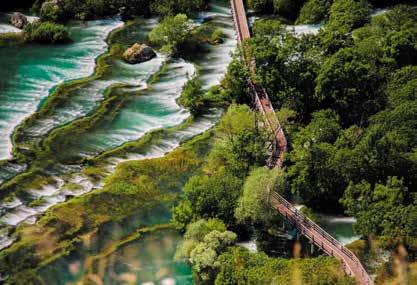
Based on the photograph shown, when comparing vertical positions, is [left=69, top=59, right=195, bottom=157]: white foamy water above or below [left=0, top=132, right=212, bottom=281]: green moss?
above

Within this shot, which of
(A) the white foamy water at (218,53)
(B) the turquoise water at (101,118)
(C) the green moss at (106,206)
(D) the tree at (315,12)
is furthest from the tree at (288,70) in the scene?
(D) the tree at (315,12)

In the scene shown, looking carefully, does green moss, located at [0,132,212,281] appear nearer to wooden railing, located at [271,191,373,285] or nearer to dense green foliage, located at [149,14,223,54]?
wooden railing, located at [271,191,373,285]

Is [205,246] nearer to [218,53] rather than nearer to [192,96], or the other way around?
[192,96]

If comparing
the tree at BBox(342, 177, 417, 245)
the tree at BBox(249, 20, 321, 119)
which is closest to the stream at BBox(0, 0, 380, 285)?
the tree at BBox(342, 177, 417, 245)

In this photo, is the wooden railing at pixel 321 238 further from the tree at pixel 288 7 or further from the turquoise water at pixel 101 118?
the tree at pixel 288 7

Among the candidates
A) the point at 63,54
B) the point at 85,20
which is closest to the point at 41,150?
the point at 63,54

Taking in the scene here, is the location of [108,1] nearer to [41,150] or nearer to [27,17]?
[27,17]
